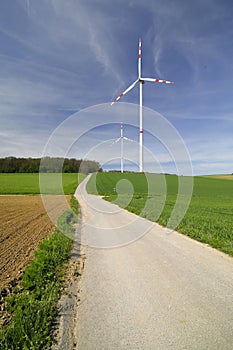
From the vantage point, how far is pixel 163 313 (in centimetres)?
439

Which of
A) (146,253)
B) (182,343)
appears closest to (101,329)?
(182,343)

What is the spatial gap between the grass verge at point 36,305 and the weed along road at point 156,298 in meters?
0.56

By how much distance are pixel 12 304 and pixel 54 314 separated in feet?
3.47

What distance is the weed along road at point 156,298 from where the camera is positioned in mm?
3721

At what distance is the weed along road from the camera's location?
3.72m

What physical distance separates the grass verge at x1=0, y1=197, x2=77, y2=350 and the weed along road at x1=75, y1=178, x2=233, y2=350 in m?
0.56

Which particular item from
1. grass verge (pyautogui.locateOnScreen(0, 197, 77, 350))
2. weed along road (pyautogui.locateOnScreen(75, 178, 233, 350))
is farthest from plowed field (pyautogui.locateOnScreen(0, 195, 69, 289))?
weed along road (pyautogui.locateOnScreen(75, 178, 233, 350))

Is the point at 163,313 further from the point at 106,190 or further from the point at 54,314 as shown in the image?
the point at 106,190

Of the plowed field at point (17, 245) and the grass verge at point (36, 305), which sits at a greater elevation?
the grass verge at point (36, 305)

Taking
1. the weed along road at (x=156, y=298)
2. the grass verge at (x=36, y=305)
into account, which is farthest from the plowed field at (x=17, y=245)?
the weed along road at (x=156, y=298)

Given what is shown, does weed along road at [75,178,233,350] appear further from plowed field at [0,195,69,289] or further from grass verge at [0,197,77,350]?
plowed field at [0,195,69,289]

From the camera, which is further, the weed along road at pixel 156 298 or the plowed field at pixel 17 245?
the plowed field at pixel 17 245

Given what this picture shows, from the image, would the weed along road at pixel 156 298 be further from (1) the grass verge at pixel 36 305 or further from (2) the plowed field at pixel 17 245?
(2) the plowed field at pixel 17 245

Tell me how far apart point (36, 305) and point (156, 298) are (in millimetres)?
2417
